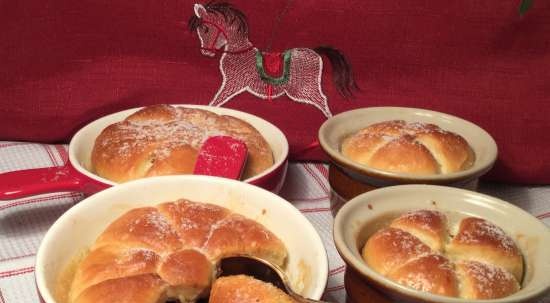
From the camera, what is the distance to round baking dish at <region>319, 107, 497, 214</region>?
0.76 m

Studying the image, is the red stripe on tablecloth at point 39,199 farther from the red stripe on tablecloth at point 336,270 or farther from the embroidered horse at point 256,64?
the red stripe on tablecloth at point 336,270

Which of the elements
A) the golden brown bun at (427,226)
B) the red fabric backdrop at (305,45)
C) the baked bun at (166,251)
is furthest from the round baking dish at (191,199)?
the red fabric backdrop at (305,45)

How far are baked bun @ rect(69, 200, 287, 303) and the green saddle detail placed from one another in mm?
353

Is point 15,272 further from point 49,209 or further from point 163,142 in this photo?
point 163,142

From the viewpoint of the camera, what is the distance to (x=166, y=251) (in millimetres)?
613

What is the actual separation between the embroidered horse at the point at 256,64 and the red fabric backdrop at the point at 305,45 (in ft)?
0.05

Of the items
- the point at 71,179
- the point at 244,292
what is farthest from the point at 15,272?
the point at 244,292

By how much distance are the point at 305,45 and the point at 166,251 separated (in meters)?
0.47

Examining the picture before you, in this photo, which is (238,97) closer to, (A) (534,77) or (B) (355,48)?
(B) (355,48)

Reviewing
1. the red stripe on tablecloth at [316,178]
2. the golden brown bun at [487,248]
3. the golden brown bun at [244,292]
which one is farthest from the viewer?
the red stripe on tablecloth at [316,178]

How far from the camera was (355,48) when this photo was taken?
0.94m

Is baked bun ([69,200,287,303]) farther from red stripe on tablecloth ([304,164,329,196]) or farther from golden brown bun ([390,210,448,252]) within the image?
red stripe on tablecloth ([304,164,329,196])

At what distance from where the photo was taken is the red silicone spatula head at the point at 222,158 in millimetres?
774

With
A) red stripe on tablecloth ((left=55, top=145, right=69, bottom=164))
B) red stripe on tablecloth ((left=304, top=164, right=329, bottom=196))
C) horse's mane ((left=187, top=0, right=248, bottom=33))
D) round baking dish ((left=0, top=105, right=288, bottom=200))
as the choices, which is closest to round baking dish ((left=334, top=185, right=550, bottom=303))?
round baking dish ((left=0, top=105, right=288, bottom=200))
